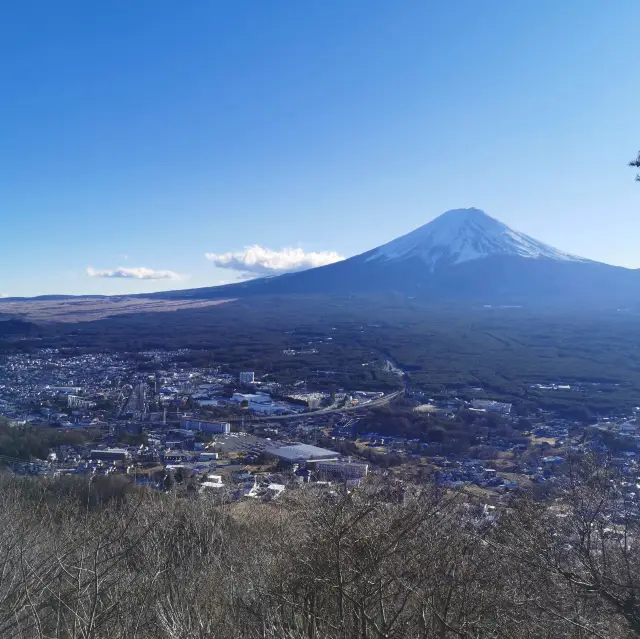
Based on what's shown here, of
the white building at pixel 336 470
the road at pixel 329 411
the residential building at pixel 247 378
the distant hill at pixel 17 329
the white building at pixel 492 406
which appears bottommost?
the white building at pixel 492 406

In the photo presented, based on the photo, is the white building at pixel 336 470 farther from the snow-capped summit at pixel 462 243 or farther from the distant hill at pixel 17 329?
the snow-capped summit at pixel 462 243

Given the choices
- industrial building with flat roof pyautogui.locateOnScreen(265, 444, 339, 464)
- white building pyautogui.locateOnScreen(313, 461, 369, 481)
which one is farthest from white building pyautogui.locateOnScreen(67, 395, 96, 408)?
white building pyautogui.locateOnScreen(313, 461, 369, 481)

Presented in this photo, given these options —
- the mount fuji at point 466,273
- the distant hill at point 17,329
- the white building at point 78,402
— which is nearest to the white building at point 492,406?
the white building at point 78,402

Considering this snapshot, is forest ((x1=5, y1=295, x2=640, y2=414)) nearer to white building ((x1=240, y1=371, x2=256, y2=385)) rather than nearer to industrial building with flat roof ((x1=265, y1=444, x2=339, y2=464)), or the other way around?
white building ((x1=240, y1=371, x2=256, y2=385))

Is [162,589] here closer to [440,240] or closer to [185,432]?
[185,432]

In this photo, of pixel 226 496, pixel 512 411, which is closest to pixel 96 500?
pixel 226 496

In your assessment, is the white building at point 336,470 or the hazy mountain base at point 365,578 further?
the white building at point 336,470
